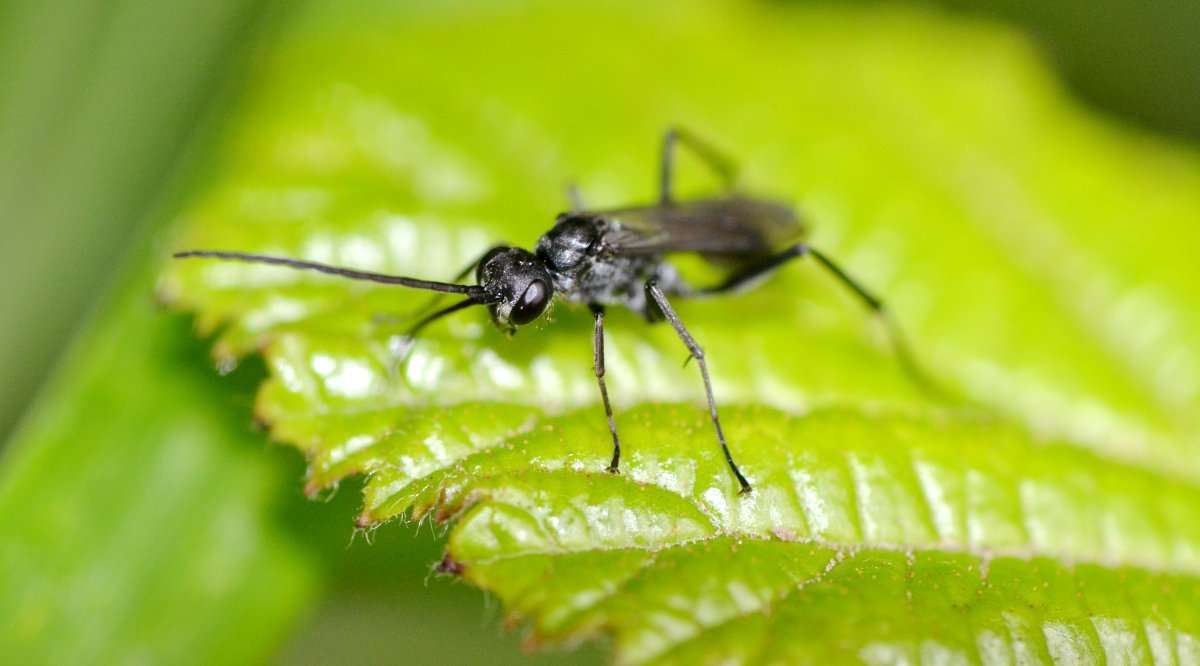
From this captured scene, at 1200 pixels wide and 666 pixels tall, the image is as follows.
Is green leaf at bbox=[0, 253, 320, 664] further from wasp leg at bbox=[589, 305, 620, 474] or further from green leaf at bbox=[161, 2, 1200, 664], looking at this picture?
wasp leg at bbox=[589, 305, 620, 474]

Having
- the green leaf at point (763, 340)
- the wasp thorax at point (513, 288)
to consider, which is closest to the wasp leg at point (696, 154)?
the green leaf at point (763, 340)

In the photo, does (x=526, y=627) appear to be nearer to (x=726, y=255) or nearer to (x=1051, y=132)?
(x=726, y=255)

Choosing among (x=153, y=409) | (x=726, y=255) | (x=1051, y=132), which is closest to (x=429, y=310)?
(x=153, y=409)

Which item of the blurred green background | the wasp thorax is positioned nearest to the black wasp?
the wasp thorax

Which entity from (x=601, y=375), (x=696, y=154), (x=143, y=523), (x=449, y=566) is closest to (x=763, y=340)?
(x=601, y=375)

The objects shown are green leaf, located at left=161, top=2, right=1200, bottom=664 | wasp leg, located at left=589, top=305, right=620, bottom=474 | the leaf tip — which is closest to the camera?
the leaf tip

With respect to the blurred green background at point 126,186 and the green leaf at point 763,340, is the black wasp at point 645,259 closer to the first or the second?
the green leaf at point 763,340
